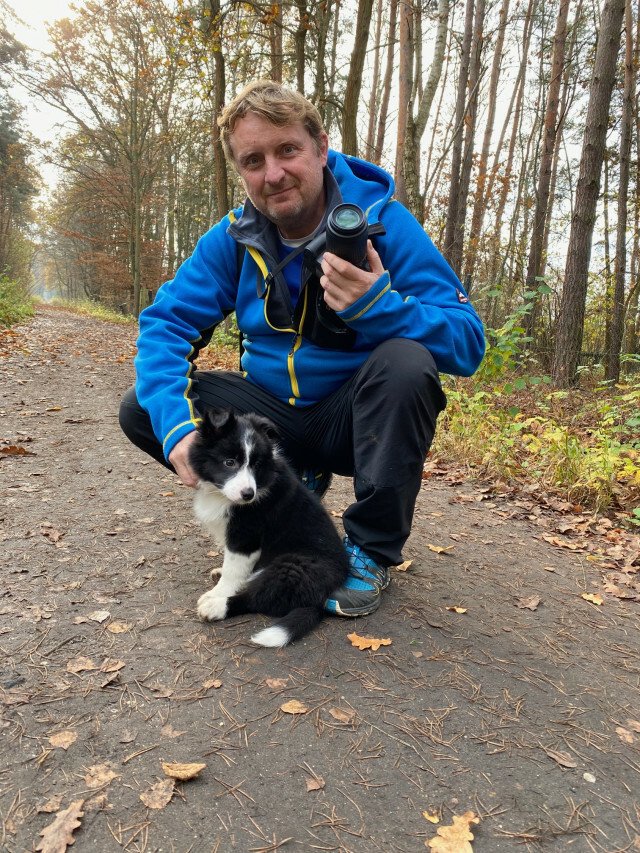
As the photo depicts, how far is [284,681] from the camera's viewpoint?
2117 millimetres

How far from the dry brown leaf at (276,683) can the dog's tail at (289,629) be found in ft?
0.60

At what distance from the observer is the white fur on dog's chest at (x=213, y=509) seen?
8.90ft

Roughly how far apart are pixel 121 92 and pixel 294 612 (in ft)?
81.3

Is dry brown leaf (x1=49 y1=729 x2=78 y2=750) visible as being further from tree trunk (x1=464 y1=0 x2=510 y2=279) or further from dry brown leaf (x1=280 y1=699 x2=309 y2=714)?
tree trunk (x1=464 y1=0 x2=510 y2=279)

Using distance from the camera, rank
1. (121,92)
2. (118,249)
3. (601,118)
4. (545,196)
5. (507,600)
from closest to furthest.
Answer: (507,600) < (601,118) < (545,196) < (121,92) < (118,249)

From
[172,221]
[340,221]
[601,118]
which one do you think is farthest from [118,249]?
[340,221]

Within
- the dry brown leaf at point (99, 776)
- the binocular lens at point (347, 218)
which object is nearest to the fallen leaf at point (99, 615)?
the dry brown leaf at point (99, 776)

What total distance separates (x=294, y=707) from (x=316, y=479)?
1725mm

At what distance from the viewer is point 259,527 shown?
2.66m

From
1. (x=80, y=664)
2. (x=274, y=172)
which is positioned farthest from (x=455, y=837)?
(x=274, y=172)

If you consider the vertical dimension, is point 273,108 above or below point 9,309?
above

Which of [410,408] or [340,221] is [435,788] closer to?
[410,408]

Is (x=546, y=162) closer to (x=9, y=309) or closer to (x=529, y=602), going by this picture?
(x=529, y=602)

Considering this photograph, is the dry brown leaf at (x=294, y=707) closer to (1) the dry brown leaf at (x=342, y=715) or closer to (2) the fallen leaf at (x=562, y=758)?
(1) the dry brown leaf at (x=342, y=715)
